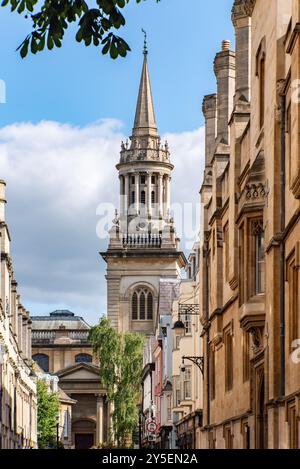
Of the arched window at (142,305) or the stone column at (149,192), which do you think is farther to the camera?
the stone column at (149,192)

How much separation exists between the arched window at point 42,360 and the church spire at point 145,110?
3672cm

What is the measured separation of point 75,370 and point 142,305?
653 inches

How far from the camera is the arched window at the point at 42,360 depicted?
581ft

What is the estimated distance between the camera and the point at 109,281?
14675cm

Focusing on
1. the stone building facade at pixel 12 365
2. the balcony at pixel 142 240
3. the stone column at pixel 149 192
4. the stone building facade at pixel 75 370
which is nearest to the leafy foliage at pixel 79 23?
the stone building facade at pixel 12 365

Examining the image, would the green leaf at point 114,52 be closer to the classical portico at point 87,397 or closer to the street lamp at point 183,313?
the street lamp at point 183,313

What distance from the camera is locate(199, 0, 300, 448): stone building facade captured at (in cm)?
2373

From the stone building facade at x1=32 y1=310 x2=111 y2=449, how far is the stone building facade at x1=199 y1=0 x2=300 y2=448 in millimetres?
105377

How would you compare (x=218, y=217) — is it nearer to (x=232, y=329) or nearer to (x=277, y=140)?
(x=232, y=329)

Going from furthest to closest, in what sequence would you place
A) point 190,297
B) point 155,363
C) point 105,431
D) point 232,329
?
point 105,431
point 155,363
point 190,297
point 232,329

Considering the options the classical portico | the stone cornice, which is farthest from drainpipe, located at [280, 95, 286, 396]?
the classical portico

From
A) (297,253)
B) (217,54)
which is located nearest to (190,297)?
(217,54)

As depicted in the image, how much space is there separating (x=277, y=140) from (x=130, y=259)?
12277cm

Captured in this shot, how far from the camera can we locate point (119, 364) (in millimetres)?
120375
